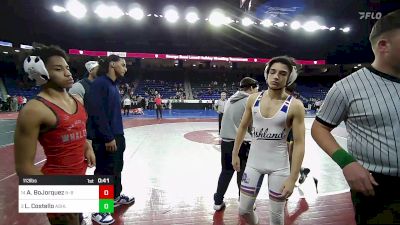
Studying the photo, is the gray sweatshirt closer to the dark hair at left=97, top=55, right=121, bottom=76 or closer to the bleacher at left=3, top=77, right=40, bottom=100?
the dark hair at left=97, top=55, right=121, bottom=76

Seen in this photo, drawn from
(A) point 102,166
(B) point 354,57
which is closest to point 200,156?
(A) point 102,166

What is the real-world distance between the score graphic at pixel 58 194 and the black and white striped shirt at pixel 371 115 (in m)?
1.57

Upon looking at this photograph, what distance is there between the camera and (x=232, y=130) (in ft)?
13.4

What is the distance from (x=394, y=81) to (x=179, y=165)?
5.67m

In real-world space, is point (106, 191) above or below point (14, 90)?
below

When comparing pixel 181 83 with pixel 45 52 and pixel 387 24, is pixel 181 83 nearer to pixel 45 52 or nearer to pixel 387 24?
pixel 45 52

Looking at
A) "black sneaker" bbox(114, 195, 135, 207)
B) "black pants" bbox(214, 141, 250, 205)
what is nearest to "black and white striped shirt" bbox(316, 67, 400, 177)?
"black pants" bbox(214, 141, 250, 205)

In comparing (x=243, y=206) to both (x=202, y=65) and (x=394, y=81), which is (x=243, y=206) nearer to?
(x=394, y=81)

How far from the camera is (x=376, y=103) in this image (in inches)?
62.9

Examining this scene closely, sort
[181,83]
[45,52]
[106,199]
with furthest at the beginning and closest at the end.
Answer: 1. [181,83]
2. [45,52]
3. [106,199]

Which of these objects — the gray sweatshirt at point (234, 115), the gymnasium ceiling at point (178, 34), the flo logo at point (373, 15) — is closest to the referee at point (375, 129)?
the gray sweatshirt at point (234, 115)

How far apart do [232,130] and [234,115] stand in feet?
0.74

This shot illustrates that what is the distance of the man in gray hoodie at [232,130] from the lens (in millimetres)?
4016

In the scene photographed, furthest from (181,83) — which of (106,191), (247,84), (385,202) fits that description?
(385,202)
